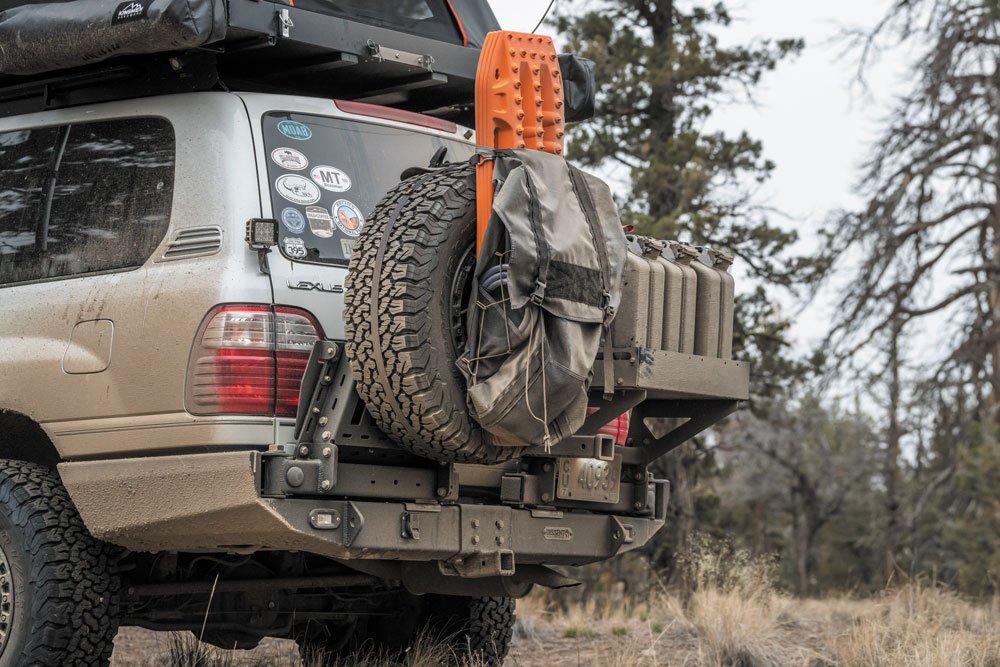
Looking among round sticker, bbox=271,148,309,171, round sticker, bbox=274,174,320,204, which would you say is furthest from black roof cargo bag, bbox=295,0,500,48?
round sticker, bbox=274,174,320,204

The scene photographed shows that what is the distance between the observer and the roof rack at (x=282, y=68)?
4684mm

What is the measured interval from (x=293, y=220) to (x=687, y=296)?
141 centimetres

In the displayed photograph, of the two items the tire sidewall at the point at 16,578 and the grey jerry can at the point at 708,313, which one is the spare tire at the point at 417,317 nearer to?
the grey jerry can at the point at 708,313

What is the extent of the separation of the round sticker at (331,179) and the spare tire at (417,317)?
0.49 meters

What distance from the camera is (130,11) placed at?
4.36m

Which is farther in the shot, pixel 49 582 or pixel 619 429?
pixel 619 429

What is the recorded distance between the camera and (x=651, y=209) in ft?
47.8

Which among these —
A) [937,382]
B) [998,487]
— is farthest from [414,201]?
[998,487]

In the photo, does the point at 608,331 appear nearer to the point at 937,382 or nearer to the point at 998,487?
the point at 937,382

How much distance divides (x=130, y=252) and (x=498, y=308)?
4.62ft

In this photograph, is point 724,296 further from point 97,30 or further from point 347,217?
point 97,30

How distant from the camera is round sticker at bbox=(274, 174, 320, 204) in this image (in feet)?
14.7

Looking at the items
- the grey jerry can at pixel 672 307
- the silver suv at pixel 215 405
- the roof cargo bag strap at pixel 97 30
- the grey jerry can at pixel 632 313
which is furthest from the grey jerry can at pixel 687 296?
the roof cargo bag strap at pixel 97 30

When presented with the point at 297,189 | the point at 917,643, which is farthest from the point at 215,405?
the point at 917,643
